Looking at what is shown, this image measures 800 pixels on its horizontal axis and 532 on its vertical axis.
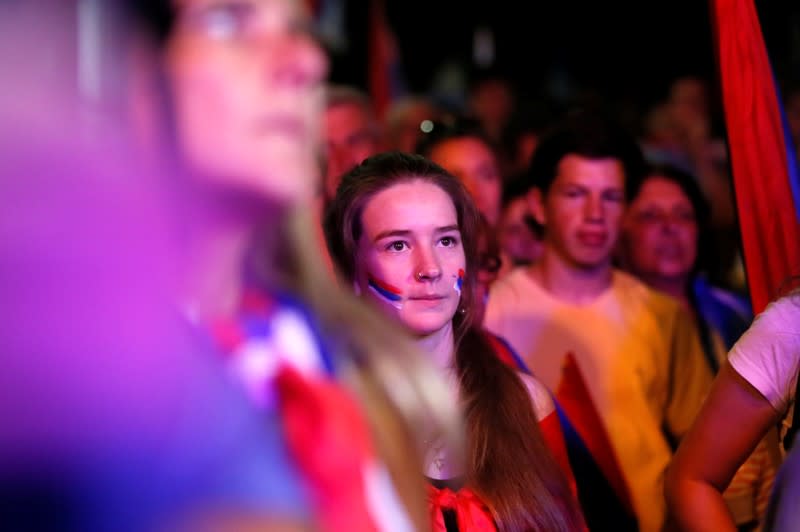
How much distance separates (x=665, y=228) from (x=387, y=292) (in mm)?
1685

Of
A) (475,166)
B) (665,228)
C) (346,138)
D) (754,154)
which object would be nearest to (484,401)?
(754,154)

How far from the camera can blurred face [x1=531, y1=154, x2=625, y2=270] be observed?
291 centimetres

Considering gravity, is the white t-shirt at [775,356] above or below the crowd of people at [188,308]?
below

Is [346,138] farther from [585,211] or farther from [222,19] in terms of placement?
[222,19]

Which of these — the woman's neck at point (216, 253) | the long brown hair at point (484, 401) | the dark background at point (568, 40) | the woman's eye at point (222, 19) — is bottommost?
the long brown hair at point (484, 401)

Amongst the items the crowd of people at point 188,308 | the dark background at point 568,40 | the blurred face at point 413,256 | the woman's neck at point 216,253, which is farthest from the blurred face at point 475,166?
the dark background at point 568,40

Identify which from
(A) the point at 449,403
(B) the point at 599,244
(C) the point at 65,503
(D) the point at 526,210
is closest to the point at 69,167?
(C) the point at 65,503

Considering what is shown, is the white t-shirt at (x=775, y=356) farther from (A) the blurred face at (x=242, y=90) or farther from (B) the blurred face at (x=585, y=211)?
(B) the blurred face at (x=585, y=211)

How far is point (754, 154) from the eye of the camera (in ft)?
6.61

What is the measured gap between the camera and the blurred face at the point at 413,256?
1.90m

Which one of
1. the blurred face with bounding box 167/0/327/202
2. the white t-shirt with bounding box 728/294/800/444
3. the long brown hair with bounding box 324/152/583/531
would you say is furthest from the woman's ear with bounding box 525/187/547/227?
the blurred face with bounding box 167/0/327/202

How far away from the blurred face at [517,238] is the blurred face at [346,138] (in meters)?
0.49

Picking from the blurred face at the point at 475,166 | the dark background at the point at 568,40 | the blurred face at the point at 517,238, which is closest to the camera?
the blurred face at the point at 475,166

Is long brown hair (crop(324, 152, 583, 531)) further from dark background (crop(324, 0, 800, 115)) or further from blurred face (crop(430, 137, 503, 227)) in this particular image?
dark background (crop(324, 0, 800, 115))
